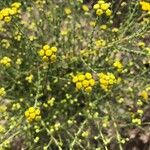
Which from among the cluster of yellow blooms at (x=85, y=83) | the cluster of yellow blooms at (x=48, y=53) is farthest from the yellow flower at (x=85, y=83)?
the cluster of yellow blooms at (x=48, y=53)

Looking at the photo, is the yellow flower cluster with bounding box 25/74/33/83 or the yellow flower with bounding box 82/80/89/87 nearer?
the yellow flower with bounding box 82/80/89/87

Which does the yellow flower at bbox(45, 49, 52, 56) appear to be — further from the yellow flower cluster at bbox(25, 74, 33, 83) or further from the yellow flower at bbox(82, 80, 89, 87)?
the yellow flower cluster at bbox(25, 74, 33, 83)

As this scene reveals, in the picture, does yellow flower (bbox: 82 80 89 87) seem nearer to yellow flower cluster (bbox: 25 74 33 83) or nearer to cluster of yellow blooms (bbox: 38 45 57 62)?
cluster of yellow blooms (bbox: 38 45 57 62)

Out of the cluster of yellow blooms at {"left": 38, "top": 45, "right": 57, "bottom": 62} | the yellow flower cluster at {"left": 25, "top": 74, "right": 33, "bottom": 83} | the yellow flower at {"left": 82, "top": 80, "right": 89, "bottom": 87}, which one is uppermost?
the cluster of yellow blooms at {"left": 38, "top": 45, "right": 57, "bottom": 62}

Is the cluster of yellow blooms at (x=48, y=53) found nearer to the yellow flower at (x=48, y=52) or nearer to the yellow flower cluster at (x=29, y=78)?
the yellow flower at (x=48, y=52)

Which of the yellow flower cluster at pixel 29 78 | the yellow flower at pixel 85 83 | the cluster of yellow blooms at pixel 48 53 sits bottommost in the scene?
the yellow flower cluster at pixel 29 78

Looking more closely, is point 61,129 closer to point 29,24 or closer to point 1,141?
point 1,141

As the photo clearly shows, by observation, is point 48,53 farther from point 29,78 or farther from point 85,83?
point 29,78

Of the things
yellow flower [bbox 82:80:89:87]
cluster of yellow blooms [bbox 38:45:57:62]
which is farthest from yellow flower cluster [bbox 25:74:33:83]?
yellow flower [bbox 82:80:89:87]

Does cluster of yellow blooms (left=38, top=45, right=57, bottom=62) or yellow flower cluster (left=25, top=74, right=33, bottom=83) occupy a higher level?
cluster of yellow blooms (left=38, top=45, right=57, bottom=62)

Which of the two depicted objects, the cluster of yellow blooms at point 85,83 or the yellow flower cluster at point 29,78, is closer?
the cluster of yellow blooms at point 85,83

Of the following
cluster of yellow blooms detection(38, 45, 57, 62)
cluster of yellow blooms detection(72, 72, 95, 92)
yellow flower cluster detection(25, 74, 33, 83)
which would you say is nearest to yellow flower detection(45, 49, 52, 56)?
cluster of yellow blooms detection(38, 45, 57, 62)

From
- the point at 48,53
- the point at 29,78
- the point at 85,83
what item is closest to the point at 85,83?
the point at 85,83
